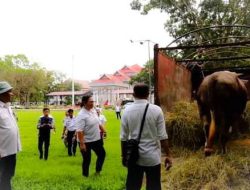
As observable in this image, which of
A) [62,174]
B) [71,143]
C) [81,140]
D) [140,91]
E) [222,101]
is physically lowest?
[62,174]

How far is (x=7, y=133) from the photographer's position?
4.97 meters

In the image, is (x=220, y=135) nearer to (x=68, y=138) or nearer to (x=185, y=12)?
(x=68, y=138)

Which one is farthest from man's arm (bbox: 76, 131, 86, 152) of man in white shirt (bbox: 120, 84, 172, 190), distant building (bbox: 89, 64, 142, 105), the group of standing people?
distant building (bbox: 89, 64, 142, 105)

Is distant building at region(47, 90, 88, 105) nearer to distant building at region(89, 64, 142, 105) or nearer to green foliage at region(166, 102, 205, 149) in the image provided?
distant building at region(89, 64, 142, 105)

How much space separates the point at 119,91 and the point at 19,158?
97.0 meters

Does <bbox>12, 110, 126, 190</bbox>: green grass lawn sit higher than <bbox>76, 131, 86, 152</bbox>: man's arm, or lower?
lower

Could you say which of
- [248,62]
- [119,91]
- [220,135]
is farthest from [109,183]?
[119,91]

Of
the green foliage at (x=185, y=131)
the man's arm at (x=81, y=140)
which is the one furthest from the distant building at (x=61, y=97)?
the man's arm at (x=81, y=140)

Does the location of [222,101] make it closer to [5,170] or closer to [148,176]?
[148,176]

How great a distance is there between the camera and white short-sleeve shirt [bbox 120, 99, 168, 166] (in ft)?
13.3

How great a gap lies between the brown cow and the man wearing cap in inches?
110

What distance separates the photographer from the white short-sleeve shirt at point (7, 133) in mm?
4938

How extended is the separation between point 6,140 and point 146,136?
1.83m

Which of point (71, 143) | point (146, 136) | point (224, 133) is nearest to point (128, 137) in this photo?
point (146, 136)
